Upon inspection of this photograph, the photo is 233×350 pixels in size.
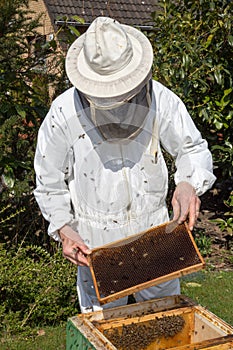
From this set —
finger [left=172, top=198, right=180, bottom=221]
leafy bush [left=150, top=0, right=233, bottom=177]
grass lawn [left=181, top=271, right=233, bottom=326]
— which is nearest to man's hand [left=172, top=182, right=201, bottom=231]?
finger [left=172, top=198, right=180, bottom=221]

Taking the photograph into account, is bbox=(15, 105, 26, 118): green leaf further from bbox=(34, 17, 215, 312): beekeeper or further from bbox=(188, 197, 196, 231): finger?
bbox=(188, 197, 196, 231): finger

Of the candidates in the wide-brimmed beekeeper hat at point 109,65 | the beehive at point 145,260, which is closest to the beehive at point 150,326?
the beehive at point 145,260

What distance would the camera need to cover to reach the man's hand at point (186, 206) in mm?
2131

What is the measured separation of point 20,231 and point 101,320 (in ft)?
6.92

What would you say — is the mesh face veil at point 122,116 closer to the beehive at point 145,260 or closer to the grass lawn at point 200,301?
the beehive at point 145,260

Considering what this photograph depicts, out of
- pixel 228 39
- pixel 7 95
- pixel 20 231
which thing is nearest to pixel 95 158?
pixel 7 95

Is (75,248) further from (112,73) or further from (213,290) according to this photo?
(213,290)

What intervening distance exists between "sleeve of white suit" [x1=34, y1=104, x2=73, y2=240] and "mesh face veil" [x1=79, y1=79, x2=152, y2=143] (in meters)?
0.15

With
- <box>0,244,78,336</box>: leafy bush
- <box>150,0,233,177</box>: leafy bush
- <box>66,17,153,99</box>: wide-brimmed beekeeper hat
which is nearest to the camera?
<box>66,17,153,99</box>: wide-brimmed beekeeper hat

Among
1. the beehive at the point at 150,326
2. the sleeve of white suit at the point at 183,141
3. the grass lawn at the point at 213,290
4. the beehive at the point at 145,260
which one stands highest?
the sleeve of white suit at the point at 183,141

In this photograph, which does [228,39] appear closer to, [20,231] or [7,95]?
[7,95]

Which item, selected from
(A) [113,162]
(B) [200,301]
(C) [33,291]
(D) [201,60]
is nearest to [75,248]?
(A) [113,162]

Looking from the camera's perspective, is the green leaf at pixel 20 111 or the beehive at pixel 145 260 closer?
the beehive at pixel 145 260

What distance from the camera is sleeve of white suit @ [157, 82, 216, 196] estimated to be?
226 centimetres
